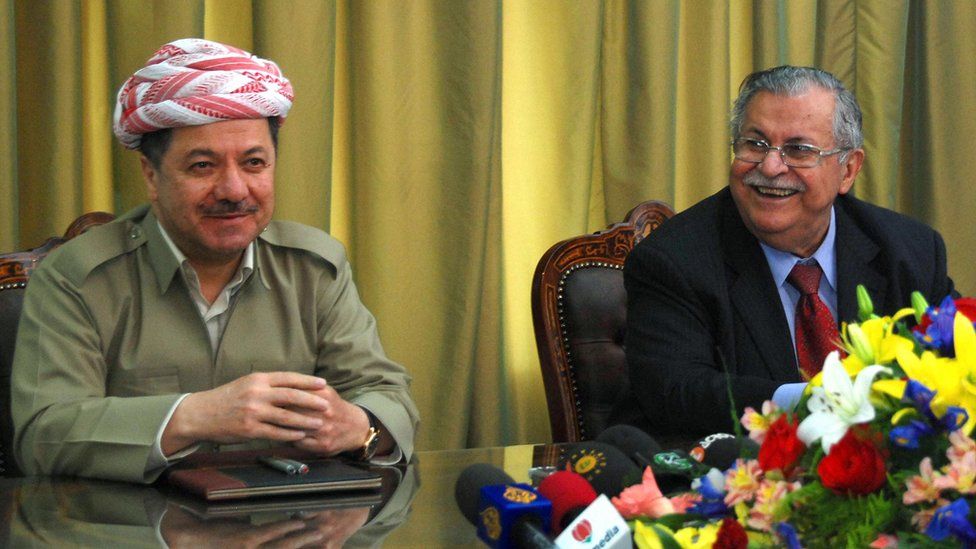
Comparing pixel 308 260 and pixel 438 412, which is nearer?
pixel 308 260

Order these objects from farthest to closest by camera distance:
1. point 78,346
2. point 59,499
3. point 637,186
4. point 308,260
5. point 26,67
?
point 637,186, point 26,67, point 308,260, point 78,346, point 59,499

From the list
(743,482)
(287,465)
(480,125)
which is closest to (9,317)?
(287,465)

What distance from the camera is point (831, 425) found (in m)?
1.02

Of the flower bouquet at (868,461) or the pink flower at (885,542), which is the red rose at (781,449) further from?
the pink flower at (885,542)

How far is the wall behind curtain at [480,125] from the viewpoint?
3.19 meters

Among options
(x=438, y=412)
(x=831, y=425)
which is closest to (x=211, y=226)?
(x=438, y=412)

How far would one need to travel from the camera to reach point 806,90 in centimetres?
271

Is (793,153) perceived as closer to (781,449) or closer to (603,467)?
(603,467)

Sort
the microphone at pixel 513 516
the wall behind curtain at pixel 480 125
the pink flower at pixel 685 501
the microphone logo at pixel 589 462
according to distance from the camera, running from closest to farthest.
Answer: the pink flower at pixel 685 501, the microphone at pixel 513 516, the microphone logo at pixel 589 462, the wall behind curtain at pixel 480 125

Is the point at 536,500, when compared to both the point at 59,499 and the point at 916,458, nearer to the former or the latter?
the point at 916,458

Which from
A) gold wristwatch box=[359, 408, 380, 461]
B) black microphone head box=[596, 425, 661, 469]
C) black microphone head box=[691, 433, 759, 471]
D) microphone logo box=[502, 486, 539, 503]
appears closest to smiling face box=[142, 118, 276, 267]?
gold wristwatch box=[359, 408, 380, 461]

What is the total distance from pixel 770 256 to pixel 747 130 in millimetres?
294

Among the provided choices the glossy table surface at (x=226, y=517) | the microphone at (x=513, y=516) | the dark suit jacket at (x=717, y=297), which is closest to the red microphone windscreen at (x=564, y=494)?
the microphone at (x=513, y=516)

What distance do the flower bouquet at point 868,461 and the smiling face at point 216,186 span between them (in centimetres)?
144
